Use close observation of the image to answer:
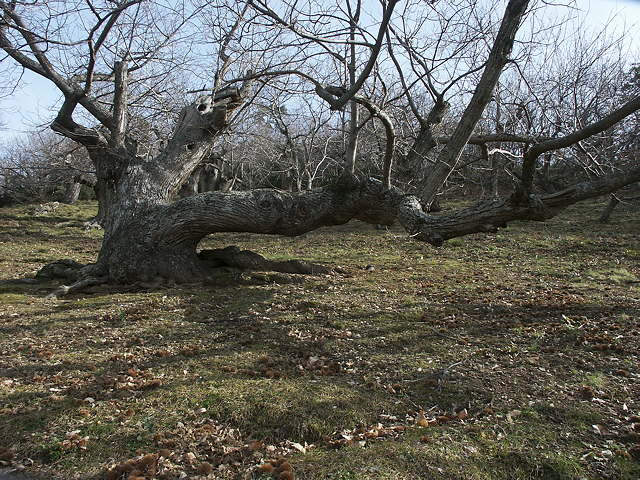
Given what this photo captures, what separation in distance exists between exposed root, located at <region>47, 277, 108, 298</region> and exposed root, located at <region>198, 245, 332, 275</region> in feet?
4.99

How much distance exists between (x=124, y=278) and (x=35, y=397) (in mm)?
3688

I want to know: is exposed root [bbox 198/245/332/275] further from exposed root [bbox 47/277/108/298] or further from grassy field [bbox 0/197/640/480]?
exposed root [bbox 47/277/108/298]

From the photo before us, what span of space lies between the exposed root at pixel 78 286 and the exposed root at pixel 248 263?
4.99 ft

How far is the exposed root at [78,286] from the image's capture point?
662cm

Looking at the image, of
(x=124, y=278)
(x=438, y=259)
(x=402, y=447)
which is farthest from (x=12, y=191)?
(x=402, y=447)

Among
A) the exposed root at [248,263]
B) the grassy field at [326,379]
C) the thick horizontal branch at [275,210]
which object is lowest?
the grassy field at [326,379]

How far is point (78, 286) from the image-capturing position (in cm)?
682

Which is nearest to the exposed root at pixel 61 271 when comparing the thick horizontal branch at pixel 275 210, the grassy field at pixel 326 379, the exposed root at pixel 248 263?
the grassy field at pixel 326 379

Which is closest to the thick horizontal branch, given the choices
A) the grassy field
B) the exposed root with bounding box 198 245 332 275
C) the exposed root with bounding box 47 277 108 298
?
the exposed root with bounding box 198 245 332 275

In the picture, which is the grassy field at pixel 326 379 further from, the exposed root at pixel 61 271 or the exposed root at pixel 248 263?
the exposed root at pixel 61 271

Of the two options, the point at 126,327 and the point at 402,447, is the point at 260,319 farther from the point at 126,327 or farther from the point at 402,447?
Result: the point at 402,447

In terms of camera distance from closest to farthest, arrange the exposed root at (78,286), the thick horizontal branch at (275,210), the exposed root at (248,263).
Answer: the exposed root at (78,286) → the thick horizontal branch at (275,210) → the exposed root at (248,263)

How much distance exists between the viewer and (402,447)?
2.84 meters

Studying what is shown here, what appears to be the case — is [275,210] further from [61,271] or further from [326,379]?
[326,379]
